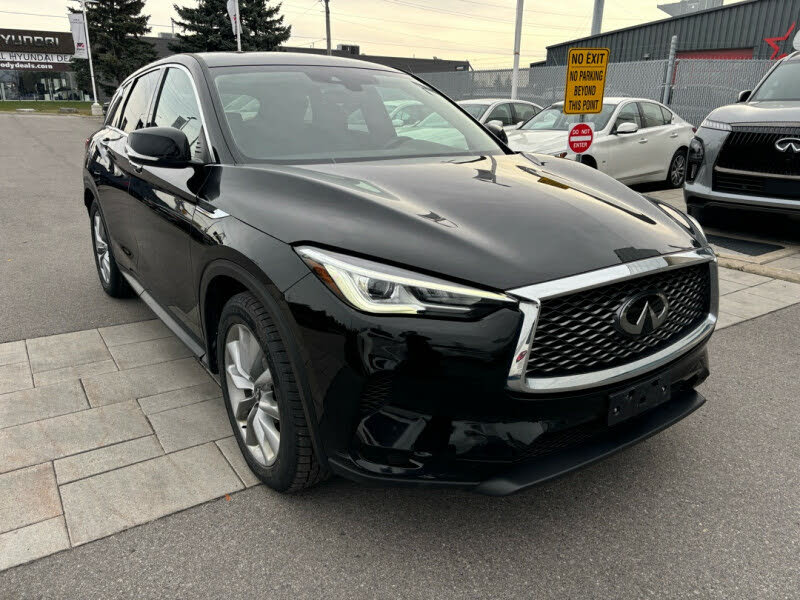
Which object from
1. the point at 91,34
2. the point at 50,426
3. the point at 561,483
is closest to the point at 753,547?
the point at 561,483

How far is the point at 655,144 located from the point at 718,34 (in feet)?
79.5

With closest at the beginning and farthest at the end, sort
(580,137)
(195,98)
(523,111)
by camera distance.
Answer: (195,98) → (580,137) → (523,111)

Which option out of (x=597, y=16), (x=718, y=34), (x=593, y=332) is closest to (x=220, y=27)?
(x=597, y=16)

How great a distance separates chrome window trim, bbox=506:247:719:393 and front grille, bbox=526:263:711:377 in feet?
0.08

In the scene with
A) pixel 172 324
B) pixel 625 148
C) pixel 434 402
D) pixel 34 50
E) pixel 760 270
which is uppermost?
pixel 34 50

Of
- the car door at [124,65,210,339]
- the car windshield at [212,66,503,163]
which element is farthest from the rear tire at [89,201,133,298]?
the car windshield at [212,66,503,163]

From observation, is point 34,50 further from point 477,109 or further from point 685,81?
point 477,109

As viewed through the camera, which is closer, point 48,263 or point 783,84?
point 48,263

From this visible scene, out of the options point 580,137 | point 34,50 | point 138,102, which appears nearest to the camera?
point 138,102

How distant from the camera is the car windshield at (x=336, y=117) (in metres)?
2.91

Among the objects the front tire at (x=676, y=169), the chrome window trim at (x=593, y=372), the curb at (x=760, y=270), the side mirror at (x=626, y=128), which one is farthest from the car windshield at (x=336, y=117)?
the front tire at (x=676, y=169)

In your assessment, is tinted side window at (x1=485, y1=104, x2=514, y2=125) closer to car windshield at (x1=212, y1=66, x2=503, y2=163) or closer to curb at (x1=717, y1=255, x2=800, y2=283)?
curb at (x1=717, y1=255, x2=800, y2=283)

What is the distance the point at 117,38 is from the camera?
145 feet

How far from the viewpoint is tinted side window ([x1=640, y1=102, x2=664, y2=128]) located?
10.1 metres
